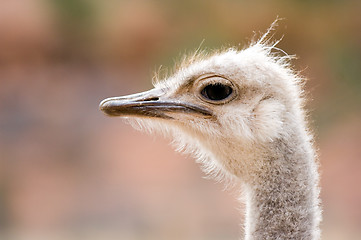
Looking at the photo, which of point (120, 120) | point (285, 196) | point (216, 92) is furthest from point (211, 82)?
point (120, 120)

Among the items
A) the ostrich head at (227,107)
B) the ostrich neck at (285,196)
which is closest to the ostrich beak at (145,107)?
the ostrich head at (227,107)

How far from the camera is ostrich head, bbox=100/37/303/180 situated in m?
3.47

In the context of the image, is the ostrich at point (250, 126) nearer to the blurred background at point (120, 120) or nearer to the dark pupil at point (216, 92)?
the dark pupil at point (216, 92)

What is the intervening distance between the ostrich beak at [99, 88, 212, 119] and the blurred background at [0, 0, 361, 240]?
7.15m

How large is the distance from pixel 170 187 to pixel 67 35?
4.00m

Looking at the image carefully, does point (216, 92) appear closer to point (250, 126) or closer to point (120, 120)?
point (250, 126)

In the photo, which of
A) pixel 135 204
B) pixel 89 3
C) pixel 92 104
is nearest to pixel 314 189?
pixel 135 204

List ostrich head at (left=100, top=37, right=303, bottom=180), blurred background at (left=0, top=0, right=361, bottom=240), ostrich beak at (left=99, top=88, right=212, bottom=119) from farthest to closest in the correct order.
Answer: blurred background at (left=0, top=0, right=361, bottom=240), ostrich beak at (left=99, top=88, right=212, bottom=119), ostrich head at (left=100, top=37, right=303, bottom=180)

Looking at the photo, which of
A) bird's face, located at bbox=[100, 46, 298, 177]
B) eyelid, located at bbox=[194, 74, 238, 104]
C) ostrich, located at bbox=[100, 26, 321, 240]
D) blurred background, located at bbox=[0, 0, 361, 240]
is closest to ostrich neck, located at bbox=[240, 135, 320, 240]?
ostrich, located at bbox=[100, 26, 321, 240]

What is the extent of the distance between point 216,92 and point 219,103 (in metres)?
0.05

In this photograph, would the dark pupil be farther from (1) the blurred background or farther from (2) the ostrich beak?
(1) the blurred background

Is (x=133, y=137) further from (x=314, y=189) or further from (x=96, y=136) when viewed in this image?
(x=314, y=189)

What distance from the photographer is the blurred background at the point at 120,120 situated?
11805 mm

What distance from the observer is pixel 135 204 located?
12.1m
